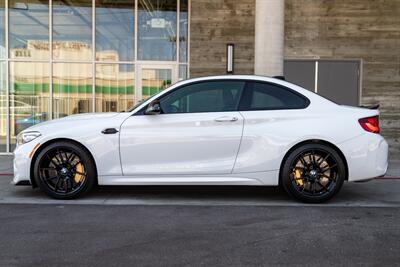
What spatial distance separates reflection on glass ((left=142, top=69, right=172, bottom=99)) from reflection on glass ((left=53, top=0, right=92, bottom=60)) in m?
1.55

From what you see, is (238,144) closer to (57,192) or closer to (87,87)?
(57,192)

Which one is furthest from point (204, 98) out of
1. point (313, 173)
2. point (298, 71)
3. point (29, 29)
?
point (29, 29)

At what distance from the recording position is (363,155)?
20.0 feet

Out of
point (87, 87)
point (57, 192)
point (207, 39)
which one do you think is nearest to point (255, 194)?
point (57, 192)

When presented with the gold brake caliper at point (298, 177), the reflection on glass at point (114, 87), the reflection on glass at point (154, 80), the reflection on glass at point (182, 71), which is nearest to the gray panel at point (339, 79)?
the reflection on glass at point (182, 71)

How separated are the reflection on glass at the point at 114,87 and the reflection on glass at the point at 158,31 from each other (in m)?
0.62

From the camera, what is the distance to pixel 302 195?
6137 millimetres

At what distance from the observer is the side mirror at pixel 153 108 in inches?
240

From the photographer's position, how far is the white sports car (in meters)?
6.11

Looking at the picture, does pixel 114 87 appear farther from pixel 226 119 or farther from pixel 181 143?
pixel 226 119

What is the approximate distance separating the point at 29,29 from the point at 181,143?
7873 mm

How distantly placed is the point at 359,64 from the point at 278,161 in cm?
687

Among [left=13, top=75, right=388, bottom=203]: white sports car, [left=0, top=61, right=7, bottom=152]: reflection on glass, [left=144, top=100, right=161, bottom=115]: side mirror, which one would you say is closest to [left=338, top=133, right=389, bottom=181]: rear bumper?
[left=13, top=75, right=388, bottom=203]: white sports car

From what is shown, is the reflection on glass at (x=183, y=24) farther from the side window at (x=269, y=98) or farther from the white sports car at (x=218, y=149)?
the white sports car at (x=218, y=149)
